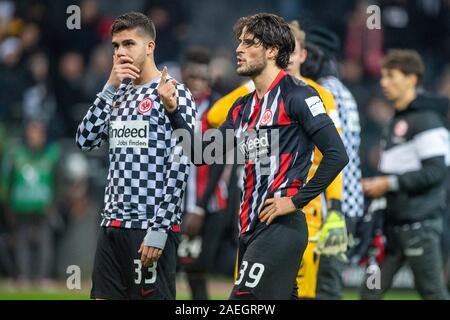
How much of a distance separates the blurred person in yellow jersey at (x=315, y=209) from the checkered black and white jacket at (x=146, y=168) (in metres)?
0.86

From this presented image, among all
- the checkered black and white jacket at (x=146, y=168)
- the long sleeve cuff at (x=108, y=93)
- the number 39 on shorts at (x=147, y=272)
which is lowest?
the number 39 on shorts at (x=147, y=272)

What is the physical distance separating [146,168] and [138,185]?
0.41 ft

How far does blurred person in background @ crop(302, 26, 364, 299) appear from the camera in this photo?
804 centimetres

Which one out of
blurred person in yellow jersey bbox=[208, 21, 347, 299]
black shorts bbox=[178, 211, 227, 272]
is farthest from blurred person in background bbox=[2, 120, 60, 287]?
blurred person in yellow jersey bbox=[208, 21, 347, 299]

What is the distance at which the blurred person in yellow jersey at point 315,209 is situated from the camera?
7445mm

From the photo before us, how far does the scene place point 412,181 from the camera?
29.6ft

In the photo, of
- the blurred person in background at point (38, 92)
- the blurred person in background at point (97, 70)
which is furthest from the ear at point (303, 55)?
the blurred person in background at point (97, 70)

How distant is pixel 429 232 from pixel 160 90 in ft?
12.0

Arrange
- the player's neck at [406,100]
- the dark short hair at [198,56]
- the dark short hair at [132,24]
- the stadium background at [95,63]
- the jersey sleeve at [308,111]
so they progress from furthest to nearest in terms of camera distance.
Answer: the stadium background at [95,63], the dark short hair at [198,56], the player's neck at [406,100], the dark short hair at [132,24], the jersey sleeve at [308,111]

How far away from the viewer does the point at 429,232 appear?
9141 mm

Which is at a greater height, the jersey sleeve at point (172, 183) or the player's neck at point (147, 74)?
the player's neck at point (147, 74)

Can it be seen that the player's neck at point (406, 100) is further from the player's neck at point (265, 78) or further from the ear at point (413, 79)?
the player's neck at point (265, 78)

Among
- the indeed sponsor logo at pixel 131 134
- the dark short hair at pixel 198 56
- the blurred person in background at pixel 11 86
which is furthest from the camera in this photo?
the blurred person in background at pixel 11 86

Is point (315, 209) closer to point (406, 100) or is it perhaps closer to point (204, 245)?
point (406, 100)
